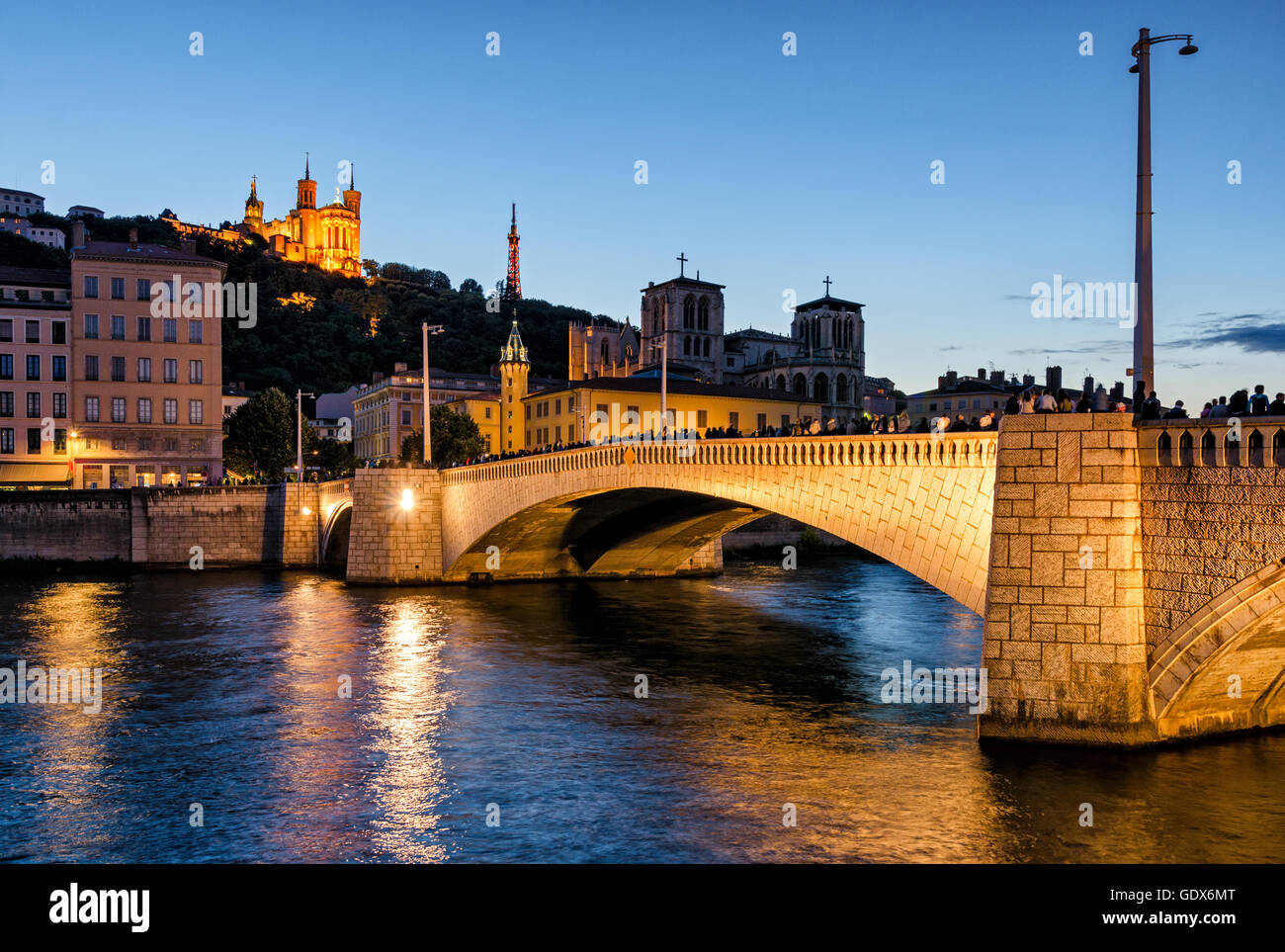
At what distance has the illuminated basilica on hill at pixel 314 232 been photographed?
176250 mm

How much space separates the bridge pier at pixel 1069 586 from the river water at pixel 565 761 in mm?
634

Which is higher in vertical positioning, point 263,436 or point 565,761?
point 263,436

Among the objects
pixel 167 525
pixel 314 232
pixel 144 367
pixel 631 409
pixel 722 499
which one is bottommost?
pixel 167 525

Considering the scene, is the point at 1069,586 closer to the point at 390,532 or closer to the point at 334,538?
the point at 390,532

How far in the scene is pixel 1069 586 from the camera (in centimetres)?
1588

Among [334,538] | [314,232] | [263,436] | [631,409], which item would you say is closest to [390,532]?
[334,538]

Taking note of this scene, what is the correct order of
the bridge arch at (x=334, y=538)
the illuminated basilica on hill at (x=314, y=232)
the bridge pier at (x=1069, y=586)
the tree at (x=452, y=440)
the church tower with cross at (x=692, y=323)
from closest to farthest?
the bridge pier at (x=1069, y=586), the bridge arch at (x=334, y=538), the tree at (x=452, y=440), the church tower with cross at (x=692, y=323), the illuminated basilica on hill at (x=314, y=232)

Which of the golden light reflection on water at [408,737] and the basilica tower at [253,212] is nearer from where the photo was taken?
the golden light reflection on water at [408,737]

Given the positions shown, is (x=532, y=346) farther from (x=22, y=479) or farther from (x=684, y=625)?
(x=684, y=625)

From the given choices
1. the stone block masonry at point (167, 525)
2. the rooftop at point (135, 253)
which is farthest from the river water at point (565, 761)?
the rooftop at point (135, 253)

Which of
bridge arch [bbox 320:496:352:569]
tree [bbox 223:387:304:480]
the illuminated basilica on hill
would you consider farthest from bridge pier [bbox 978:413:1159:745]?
the illuminated basilica on hill

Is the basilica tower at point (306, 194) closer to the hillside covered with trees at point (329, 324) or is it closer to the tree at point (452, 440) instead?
the hillside covered with trees at point (329, 324)

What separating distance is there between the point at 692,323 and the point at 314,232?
92344 millimetres
